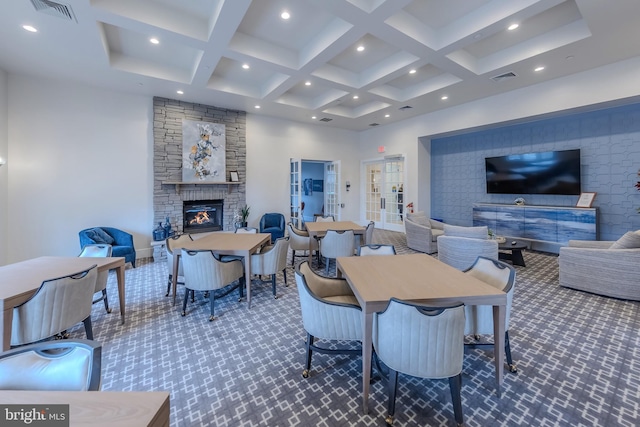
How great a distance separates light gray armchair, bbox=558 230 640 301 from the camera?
3.22 meters

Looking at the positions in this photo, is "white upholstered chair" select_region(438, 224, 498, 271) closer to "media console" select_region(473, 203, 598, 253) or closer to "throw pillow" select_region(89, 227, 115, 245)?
"media console" select_region(473, 203, 598, 253)

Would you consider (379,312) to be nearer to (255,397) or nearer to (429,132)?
(255,397)

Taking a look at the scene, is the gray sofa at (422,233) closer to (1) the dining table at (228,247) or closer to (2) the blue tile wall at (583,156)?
(2) the blue tile wall at (583,156)

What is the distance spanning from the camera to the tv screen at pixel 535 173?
5262mm

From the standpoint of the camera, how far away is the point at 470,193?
7.04 m

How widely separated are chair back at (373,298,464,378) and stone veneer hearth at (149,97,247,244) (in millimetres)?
5557

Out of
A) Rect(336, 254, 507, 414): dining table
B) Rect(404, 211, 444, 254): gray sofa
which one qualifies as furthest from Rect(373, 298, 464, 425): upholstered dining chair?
Rect(404, 211, 444, 254): gray sofa

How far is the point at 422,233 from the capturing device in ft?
18.8

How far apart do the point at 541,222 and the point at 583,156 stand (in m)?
1.47

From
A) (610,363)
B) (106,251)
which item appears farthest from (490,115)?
(106,251)

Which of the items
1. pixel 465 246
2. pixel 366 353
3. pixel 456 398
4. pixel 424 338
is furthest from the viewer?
pixel 465 246

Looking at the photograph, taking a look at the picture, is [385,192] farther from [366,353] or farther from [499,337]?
[366,353]

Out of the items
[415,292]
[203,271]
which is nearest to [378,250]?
[415,292]

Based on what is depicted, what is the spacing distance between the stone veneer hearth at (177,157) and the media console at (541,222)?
6.14m
